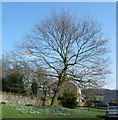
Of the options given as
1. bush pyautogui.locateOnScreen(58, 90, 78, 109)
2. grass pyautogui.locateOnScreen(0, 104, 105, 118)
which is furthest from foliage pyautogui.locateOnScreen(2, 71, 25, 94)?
grass pyautogui.locateOnScreen(0, 104, 105, 118)

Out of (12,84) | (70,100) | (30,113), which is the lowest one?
(70,100)

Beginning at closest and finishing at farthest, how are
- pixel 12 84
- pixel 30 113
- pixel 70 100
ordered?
pixel 30 113 → pixel 70 100 → pixel 12 84

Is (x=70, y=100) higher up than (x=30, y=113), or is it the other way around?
(x=30, y=113)

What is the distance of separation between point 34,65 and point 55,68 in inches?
87.8

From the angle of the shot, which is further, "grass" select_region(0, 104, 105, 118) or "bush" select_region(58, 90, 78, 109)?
"bush" select_region(58, 90, 78, 109)

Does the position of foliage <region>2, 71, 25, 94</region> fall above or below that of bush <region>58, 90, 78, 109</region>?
above

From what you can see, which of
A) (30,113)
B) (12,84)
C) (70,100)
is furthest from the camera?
A: (12,84)

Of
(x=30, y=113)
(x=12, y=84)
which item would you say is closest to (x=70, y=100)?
(x=12, y=84)

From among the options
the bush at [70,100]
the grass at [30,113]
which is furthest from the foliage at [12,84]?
the grass at [30,113]

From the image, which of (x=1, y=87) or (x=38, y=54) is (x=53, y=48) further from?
(x=1, y=87)

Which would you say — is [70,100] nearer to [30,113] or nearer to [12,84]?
[12,84]

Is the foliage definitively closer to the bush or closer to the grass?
the bush

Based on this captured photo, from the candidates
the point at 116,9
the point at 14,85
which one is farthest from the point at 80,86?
the point at 14,85

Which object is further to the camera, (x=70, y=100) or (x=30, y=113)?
(x=70, y=100)
